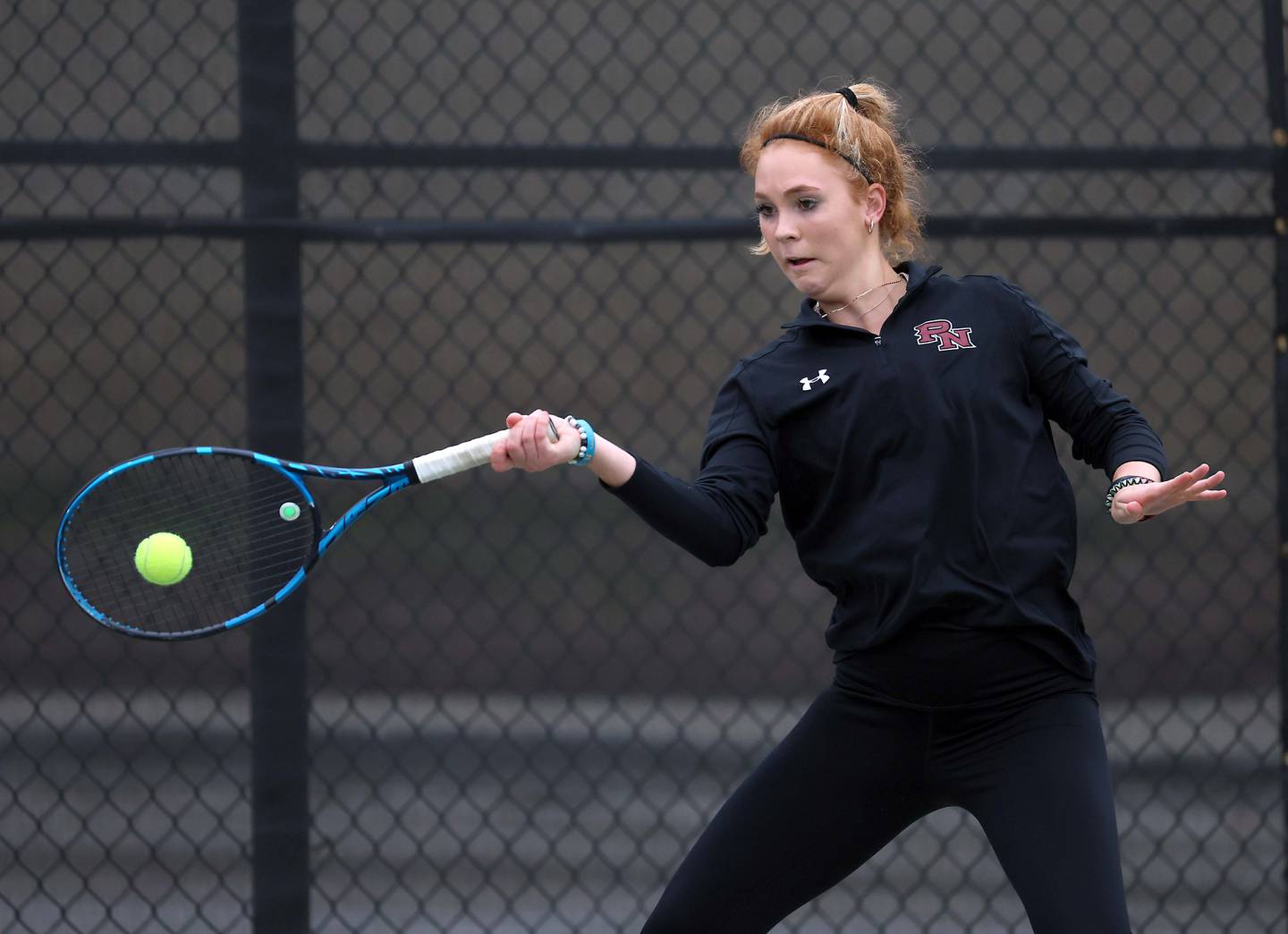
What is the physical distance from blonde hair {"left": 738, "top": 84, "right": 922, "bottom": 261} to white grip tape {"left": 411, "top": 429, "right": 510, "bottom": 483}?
1.65ft

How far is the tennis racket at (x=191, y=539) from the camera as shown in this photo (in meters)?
2.18

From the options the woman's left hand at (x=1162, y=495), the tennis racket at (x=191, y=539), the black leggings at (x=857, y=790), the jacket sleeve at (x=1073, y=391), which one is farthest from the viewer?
the tennis racket at (x=191, y=539)

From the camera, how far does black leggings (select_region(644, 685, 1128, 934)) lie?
69.8 inches

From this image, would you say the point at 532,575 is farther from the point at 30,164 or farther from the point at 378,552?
the point at 30,164

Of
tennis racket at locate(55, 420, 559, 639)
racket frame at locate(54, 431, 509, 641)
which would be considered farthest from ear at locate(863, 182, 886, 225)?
tennis racket at locate(55, 420, 559, 639)

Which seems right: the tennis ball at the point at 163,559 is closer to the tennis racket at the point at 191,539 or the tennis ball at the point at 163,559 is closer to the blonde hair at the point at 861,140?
the tennis racket at the point at 191,539

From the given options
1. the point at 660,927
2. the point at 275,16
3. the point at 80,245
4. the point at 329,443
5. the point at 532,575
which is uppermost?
the point at 275,16

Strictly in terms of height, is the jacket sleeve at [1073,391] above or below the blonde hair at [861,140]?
below

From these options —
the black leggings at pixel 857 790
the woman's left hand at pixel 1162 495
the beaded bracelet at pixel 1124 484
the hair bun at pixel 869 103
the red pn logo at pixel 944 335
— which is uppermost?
the hair bun at pixel 869 103

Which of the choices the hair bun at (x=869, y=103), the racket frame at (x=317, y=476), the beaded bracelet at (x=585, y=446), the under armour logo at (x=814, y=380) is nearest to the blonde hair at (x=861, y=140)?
the hair bun at (x=869, y=103)

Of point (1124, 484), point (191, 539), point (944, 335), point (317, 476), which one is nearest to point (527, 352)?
point (191, 539)

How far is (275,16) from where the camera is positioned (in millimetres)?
2529

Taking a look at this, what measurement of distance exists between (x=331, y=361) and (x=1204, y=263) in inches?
75.3

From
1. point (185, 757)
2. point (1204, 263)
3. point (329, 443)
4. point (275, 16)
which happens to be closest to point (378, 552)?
point (329, 443)
